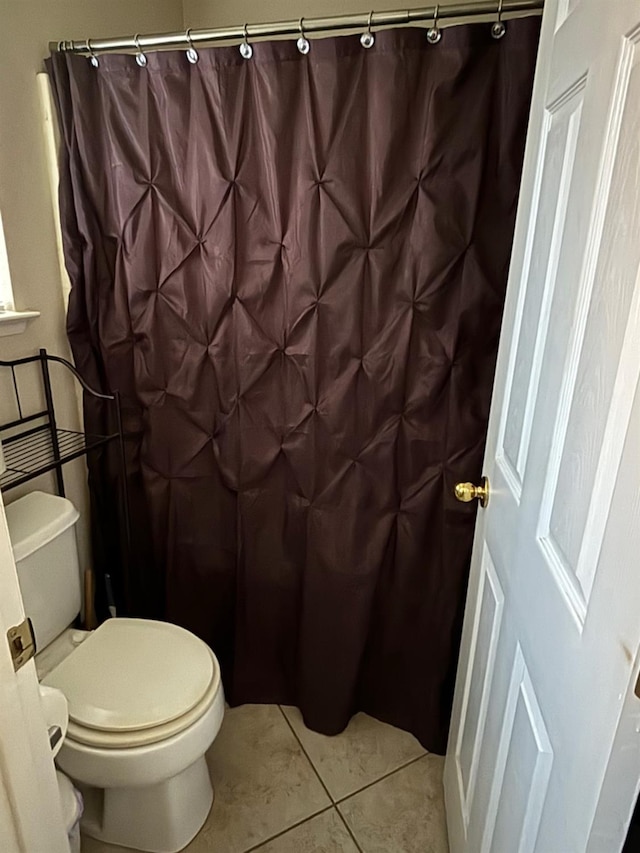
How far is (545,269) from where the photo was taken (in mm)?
904

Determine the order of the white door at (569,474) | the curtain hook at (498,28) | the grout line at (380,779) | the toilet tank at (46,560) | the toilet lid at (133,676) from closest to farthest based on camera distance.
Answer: the white door at (569,474)
the curtain hook at (498,28)
the toilet lid at (133,676)
the toilet tank at (46,560)
the grout line at (380,779)

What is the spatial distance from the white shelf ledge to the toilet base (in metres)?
1.17

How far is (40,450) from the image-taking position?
1.60 m

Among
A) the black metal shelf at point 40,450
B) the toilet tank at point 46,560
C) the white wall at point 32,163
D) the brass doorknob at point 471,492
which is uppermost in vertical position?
the white wall at point 32,163

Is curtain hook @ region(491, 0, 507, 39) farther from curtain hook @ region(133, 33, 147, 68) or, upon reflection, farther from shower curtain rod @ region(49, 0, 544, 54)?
curtain hook @ region(133, 33, 147, 68)

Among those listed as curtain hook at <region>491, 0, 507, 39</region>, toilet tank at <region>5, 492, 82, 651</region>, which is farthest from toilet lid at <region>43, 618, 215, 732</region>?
curtain hook at <region>491, 0, 507, 39</region>

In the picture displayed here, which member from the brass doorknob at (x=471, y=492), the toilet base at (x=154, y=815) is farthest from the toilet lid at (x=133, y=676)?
the brass doorknob at (x=471, y=492)

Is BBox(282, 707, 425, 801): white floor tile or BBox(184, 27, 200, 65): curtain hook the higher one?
BBox(184, 27, 200, 65): curtain hook

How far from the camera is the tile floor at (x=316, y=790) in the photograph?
1.47 meters

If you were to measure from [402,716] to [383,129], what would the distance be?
1.65 metres

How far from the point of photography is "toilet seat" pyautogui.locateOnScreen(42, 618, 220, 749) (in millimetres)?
1261

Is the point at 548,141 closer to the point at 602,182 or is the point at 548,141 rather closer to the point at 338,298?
the point at 602,182

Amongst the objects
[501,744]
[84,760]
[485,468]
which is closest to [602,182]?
[485,468]

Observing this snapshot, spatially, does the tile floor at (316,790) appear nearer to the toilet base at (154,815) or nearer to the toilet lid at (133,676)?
the toilet base at (154,815)
